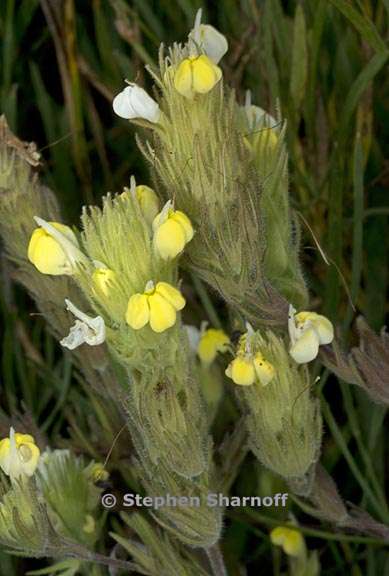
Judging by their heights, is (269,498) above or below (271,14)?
below

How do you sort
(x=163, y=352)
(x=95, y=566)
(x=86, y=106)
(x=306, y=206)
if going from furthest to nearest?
(x=86, y=106), (x=306, y=206), (x=95, y=566), (x=163, y=352)

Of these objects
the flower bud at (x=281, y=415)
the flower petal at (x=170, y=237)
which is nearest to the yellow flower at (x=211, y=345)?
the flower bud at (x=281, y=415)

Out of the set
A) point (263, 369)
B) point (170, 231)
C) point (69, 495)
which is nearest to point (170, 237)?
point (170, 231)

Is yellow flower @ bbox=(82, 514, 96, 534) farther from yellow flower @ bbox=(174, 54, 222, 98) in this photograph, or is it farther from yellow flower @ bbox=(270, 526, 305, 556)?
yellow flower @ bbox=(174, 54, 222, 98)

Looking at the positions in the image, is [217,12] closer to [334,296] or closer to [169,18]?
[169,18]

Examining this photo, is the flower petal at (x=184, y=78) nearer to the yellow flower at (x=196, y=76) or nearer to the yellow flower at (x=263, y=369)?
the yellow flower at (x=196, y=76)

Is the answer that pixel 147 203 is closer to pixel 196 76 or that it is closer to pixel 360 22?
pixel 196 76

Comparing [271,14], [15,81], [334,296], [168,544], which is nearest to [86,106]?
[15,81]

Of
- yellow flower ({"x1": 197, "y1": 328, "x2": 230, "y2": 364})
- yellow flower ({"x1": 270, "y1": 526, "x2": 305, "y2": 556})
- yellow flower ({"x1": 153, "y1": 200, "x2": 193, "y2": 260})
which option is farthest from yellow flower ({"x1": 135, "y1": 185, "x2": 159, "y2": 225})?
yellow flower ({"x1": 270, "y1": 526, "x2": 305, "y2": 556})
